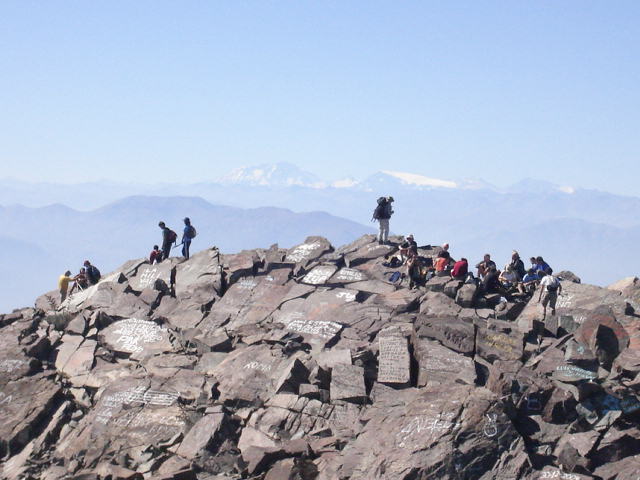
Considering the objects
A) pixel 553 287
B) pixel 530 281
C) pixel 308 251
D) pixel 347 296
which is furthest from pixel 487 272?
pixel 308 251

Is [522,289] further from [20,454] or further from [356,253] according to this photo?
[20,454]

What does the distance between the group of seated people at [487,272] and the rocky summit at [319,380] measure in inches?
34.3

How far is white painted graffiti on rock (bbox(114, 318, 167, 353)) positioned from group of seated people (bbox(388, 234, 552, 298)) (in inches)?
452

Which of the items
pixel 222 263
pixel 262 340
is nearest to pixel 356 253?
pixel 222 263

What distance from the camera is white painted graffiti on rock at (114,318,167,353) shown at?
29.0 metres

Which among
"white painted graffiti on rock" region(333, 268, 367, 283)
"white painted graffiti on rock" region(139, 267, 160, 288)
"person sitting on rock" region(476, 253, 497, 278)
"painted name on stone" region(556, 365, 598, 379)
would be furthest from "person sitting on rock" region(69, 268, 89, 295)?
"painted name on stone" region(556, 365, 598, 379)

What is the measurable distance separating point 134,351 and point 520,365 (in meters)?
15.9

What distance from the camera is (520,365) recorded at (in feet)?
74.1

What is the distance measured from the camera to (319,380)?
23.4 metres

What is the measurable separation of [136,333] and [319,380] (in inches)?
408

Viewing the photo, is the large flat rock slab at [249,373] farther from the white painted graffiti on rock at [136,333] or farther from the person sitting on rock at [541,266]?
the person sitting on rock at [541,266]

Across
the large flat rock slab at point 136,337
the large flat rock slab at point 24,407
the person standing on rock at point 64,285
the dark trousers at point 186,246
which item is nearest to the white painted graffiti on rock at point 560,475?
the large flat rock slab at point 136,337

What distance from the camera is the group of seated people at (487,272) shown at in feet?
94.2

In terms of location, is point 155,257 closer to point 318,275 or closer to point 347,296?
point 318,275
